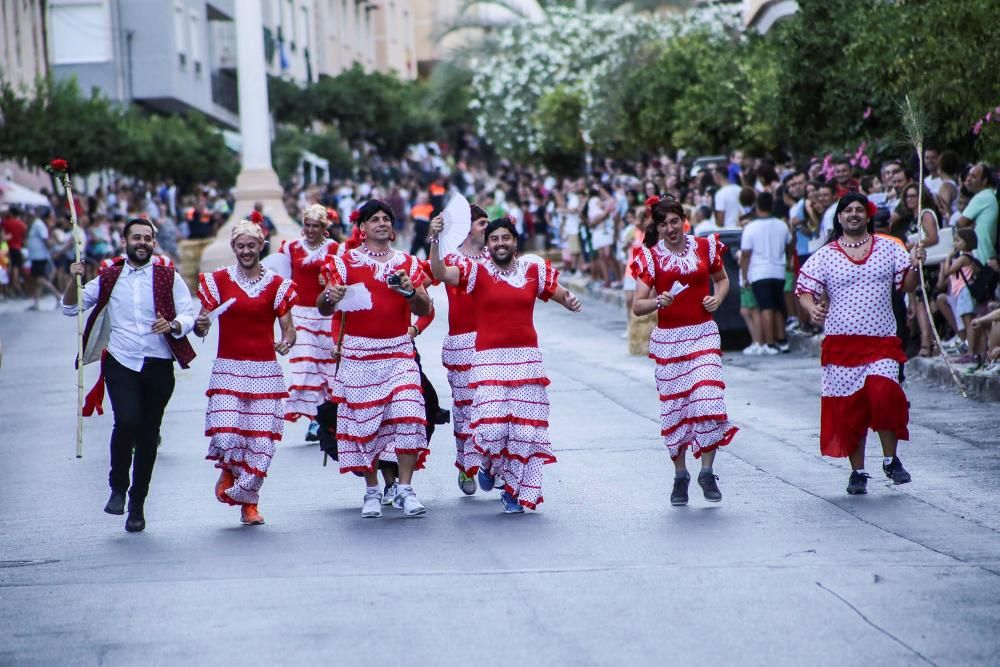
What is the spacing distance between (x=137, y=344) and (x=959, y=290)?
8286 millimetres

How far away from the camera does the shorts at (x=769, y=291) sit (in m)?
19.8

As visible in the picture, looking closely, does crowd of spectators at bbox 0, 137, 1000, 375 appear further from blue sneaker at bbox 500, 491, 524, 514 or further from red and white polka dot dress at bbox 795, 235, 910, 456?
blue sneaker at bbox 500, 491, 524, 514

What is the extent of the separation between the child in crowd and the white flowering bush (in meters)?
25.7

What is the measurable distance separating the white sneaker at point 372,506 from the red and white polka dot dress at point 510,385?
626 mm

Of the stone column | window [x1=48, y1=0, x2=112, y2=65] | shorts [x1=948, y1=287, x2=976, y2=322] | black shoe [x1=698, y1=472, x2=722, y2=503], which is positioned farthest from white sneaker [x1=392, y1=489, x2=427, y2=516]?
window [x1=48, y1=0, x2=112, y2=65]

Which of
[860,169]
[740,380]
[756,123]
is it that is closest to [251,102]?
[756,123]

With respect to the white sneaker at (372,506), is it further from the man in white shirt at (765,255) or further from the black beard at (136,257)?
the man in white shirt at (765,255)

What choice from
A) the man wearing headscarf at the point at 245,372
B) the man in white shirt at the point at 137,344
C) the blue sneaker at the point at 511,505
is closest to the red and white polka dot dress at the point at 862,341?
the blue sneaker at the point at 511,505

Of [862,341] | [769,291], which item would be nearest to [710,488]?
[862,341]

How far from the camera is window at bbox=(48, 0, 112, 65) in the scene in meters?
54.0

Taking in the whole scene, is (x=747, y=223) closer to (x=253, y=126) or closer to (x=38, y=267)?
(x=38, y=267)

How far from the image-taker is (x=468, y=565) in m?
8.70

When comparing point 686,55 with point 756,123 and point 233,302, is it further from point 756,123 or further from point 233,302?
point 233,302

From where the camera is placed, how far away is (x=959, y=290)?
16.1 metres
